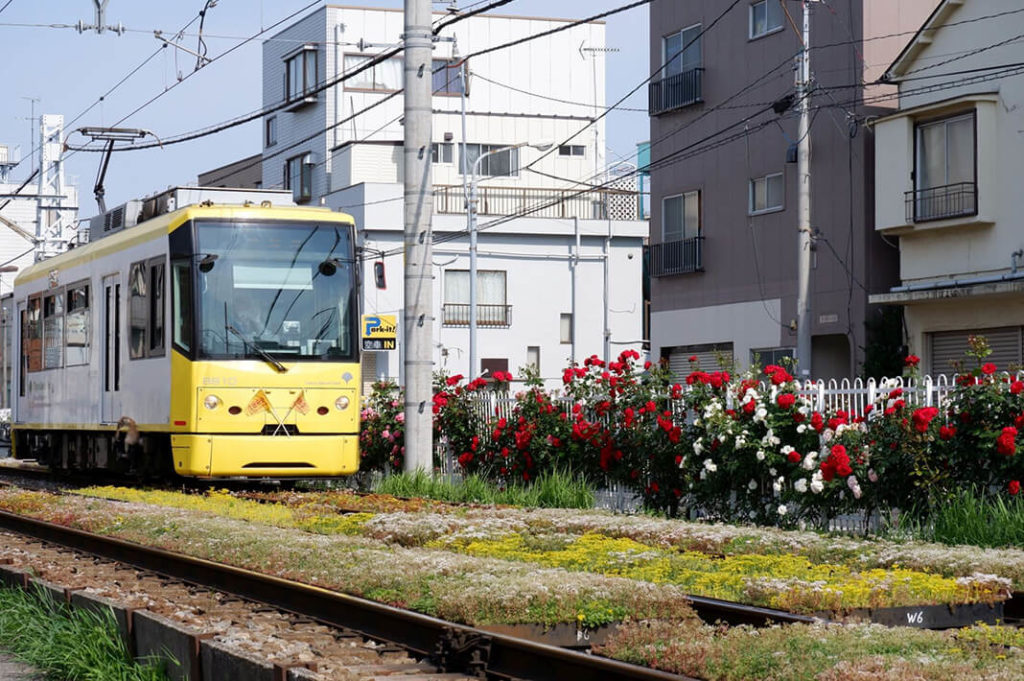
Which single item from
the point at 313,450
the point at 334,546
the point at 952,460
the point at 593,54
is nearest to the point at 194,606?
the point at 334,546

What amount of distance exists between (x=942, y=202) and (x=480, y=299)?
86.6 ft

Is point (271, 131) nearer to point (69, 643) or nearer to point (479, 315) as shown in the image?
point (479, 315)

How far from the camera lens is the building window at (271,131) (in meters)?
61.1

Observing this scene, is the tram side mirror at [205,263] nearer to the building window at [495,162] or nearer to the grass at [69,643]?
the grass at [69,643]

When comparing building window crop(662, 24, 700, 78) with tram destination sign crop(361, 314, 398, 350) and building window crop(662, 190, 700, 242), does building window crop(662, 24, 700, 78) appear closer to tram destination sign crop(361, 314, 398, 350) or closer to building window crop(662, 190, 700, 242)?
building window crop(662, 190, 700, 242)

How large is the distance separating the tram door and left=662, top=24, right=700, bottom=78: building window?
18.0m

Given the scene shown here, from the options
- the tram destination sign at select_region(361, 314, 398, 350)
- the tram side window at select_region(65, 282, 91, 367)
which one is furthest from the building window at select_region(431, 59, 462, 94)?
the tram destination sign at select_region(361, 314, 398, 350)

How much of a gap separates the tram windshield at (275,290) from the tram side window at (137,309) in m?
1.48

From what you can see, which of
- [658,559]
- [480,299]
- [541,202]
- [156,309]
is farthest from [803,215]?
[541,202]

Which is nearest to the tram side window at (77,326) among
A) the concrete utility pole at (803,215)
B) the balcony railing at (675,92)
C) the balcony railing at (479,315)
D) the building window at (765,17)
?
the concrete utility pole at (803,215)

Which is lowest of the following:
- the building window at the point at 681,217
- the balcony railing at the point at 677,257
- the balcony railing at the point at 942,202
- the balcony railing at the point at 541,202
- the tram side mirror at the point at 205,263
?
the tram side mirror at the point at 205,263

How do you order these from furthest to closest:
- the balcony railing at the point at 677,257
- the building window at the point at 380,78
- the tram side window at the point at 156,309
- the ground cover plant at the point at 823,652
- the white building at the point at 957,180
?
1. the building window at the point at 380,78
2. the balcony railing at the point at 677,257
3. the white building at the point at 957,180
4. the tram side window at the point at 156,309
5. the ground cover plant at the point at 823,652

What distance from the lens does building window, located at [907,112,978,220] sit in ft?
89.2

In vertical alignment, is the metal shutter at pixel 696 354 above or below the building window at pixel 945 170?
below
